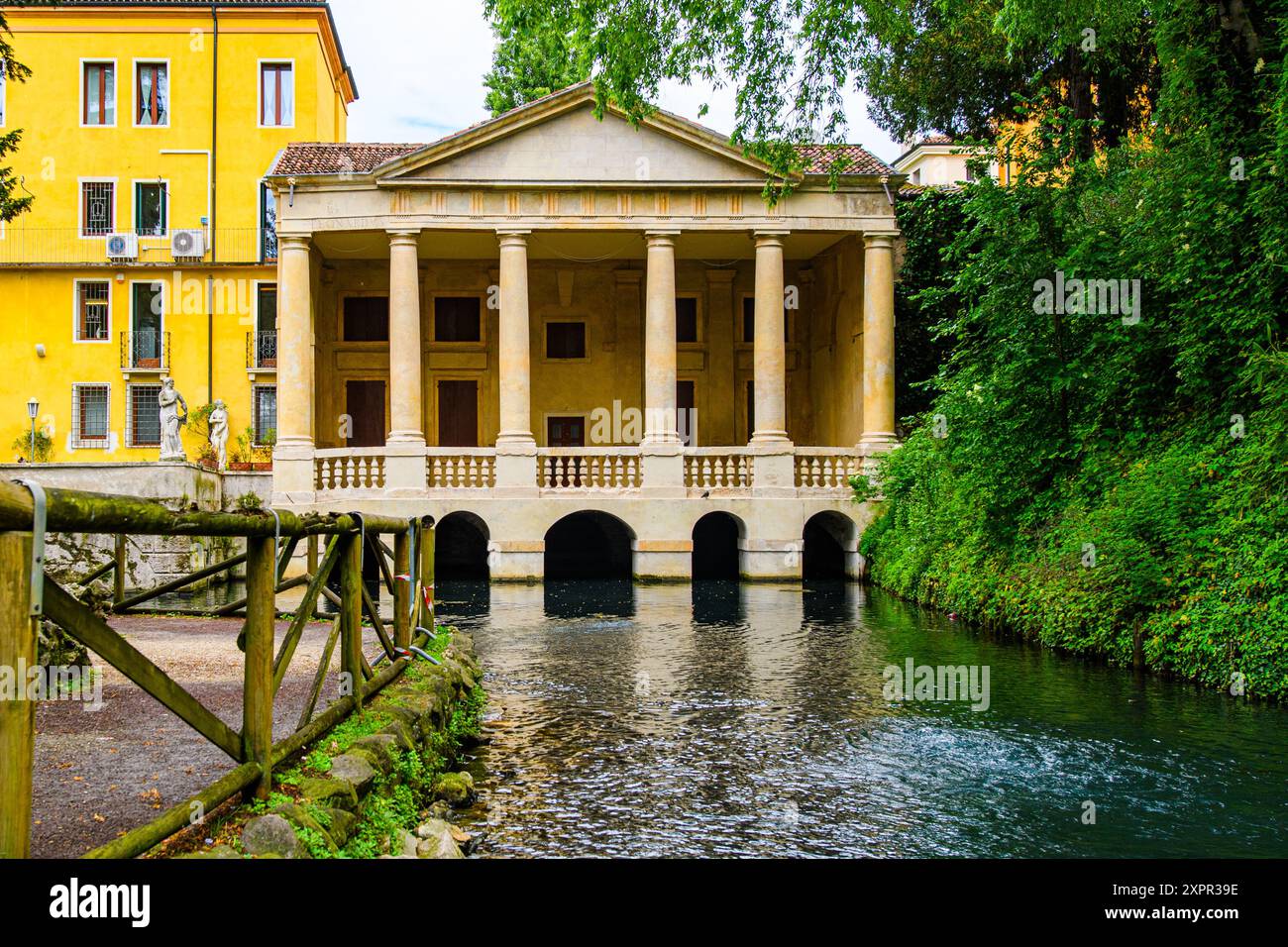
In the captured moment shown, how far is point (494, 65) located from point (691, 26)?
92.8 feet

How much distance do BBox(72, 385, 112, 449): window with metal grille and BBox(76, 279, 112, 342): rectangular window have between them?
184 centimetres

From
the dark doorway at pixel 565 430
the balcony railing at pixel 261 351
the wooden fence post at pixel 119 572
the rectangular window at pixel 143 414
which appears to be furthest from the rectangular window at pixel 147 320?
the wooden fence post at pixel 119 572

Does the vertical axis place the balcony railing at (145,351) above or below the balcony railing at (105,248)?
below

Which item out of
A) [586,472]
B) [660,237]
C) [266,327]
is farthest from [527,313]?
[266,327]

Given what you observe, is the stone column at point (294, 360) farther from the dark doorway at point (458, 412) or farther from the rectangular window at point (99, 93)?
the rectangular window at point (99, 93)

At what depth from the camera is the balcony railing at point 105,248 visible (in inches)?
1529

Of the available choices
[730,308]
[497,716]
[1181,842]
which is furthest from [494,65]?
[1181,842]

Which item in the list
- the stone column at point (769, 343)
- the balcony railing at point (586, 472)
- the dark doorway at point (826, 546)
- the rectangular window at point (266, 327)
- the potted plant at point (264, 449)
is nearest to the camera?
the balcony railing at point (586, 472)

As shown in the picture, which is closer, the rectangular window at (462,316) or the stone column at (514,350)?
the stone column at (514,350)

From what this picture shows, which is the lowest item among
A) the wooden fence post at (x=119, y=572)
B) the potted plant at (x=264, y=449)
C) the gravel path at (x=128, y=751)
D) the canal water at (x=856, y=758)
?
the canal water at (x=856, y=758)

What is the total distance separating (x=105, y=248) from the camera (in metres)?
39.0

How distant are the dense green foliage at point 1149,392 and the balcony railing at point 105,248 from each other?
28155 mm

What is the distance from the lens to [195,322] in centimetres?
3916
